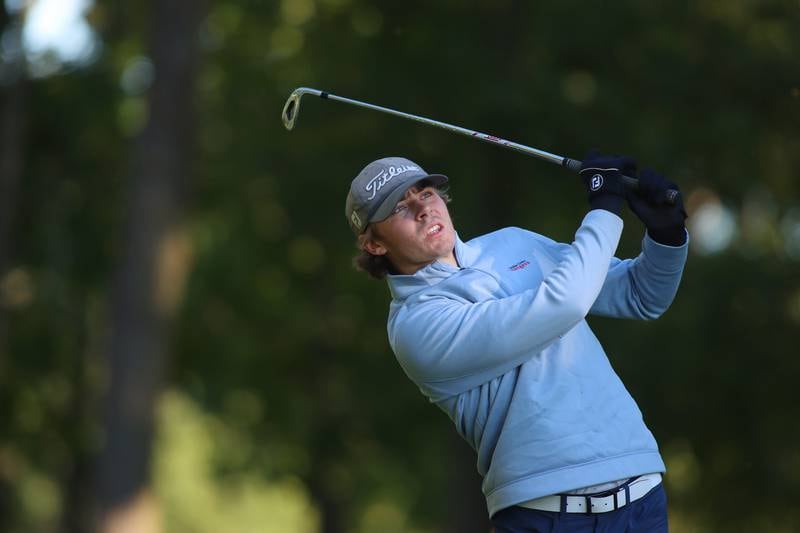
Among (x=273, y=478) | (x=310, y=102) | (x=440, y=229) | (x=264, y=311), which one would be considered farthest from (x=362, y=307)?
(x=440, y=229)

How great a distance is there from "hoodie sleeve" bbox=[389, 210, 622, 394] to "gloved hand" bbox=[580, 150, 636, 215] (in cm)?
6

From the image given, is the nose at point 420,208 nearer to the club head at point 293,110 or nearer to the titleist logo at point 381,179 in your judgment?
the titleist logo at point 381,179

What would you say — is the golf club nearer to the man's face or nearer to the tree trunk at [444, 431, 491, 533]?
the man's face

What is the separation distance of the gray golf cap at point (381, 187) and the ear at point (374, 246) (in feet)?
0.13

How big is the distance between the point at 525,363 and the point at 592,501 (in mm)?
410

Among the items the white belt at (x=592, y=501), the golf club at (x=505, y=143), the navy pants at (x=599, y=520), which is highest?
the golf club at (x=505, y=143)

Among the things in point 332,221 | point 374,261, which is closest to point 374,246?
point 374,261

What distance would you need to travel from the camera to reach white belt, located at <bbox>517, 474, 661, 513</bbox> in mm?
3465

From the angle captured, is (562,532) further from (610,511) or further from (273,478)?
(273,478)

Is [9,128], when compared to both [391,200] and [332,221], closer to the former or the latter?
[332,221]

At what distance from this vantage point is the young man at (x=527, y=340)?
11.3 ft

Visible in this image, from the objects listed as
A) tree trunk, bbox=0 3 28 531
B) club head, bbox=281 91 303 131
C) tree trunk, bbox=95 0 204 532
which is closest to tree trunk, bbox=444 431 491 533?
tree trunk, bbox=95 0 204 532

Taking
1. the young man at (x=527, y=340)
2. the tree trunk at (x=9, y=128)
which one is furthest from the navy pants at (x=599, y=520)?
the tree trunk at (x=9, y=128)

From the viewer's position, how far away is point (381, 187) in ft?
12.1
